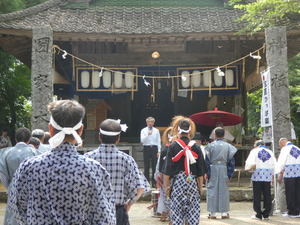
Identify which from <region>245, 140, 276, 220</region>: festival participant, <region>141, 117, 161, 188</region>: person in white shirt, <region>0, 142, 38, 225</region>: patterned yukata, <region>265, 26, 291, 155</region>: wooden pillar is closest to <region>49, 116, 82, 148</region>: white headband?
<region>0, 142, 38, 225</region>: patterned yukata

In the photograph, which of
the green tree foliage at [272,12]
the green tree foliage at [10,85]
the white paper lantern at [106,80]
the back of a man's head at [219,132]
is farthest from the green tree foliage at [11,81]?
the back of a man's head at [219,132]

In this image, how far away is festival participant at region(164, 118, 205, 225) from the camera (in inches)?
258

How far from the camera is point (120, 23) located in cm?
1509

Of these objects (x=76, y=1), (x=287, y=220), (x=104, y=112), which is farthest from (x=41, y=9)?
(x=287, y=220)

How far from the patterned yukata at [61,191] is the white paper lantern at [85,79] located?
12.0m

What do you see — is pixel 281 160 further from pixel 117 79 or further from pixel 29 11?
pixel 29 11

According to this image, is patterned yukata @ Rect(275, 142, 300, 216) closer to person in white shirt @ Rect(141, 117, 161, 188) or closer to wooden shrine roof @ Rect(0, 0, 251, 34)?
person in white shirt @ Rect(141, 117, 161, 188)

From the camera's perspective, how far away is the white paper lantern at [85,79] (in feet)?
49.1

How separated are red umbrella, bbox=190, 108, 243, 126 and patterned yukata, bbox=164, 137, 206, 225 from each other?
8.17 m

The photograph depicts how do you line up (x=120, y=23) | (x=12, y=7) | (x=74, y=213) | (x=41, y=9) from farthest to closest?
(x=12, y=7) → (x=41, y=9) → (x=120, y=23) → (x=74, y=213)

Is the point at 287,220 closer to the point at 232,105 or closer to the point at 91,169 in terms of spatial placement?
the point at 91,169

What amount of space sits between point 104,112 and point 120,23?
3527 millimetres

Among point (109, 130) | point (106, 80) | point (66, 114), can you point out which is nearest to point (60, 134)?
point (66, 114)

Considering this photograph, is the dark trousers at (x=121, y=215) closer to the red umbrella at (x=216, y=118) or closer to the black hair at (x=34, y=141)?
the black hair at (x=34, y=141)
